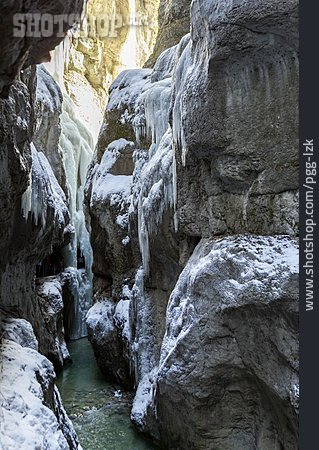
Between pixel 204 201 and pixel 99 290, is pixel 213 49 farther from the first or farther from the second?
pixel 99 290

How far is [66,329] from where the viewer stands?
1591cm

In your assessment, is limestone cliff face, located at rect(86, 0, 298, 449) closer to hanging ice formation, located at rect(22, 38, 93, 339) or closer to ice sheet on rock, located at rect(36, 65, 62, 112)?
hanging ice formation, located at rect(22, 38, 93, 339)

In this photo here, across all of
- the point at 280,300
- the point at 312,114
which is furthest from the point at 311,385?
the point at 312,114

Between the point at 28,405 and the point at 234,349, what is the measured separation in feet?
8.62

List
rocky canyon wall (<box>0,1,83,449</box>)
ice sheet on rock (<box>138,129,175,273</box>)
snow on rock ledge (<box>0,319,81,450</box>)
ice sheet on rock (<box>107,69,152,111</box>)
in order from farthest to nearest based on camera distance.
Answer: ice sheet on rock (<box>107,69,152,111</box>) < ice sheet on rock (<box>138,129,175,273</box>) < rocky canyon wall (<box>0,1,83,449</box>) < snow on rock ledge (<box>0,319,81,450</box>)

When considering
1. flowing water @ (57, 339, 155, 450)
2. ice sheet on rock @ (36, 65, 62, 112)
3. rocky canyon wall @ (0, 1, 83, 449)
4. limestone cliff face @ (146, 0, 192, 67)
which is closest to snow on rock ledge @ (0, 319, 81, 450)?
rocky canyon wall @ (0, 1, 83, 449)

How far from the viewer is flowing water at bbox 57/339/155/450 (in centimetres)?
782

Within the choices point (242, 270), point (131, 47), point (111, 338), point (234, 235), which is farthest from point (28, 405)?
point (131, 47)

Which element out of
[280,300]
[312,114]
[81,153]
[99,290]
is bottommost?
[99,290]

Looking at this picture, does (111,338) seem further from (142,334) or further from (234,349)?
(234,349)

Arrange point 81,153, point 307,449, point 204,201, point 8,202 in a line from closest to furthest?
1. point 307,449
2. point 204,201
3. point 8,202
4. point 81,153

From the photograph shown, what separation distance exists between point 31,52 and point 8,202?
8.93ft

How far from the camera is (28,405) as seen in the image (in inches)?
181

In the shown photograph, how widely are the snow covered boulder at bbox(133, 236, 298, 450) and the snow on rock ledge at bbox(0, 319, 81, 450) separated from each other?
169 cm
